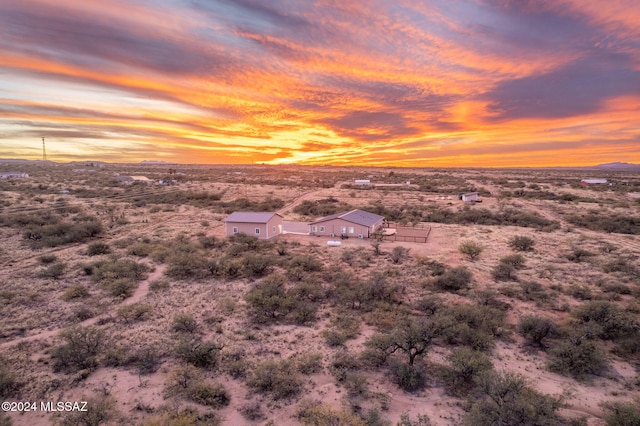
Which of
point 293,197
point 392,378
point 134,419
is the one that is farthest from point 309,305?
point 293,197

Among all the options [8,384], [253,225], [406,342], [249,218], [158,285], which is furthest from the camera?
[249,218]

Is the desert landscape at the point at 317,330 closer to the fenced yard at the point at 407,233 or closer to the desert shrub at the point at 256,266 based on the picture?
the desert shrub at the point at 256,266

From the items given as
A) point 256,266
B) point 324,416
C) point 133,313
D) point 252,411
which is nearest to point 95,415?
point 252,411

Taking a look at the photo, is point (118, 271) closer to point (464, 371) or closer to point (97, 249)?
point (97, 249)

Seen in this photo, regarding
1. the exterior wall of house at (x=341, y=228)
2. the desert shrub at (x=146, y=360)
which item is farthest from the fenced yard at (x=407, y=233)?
the desert shrub at (x=146, y=360)

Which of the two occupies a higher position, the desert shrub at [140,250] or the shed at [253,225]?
the shed at [253,225]

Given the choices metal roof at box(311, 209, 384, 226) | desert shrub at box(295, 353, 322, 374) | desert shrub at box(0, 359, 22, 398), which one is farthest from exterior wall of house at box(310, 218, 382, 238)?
desert shrub at box(0, 359, 22, 398)

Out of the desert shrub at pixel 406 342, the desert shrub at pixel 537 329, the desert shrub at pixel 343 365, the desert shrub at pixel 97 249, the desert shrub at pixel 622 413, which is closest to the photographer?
the desert shrub at pixel 622 413
